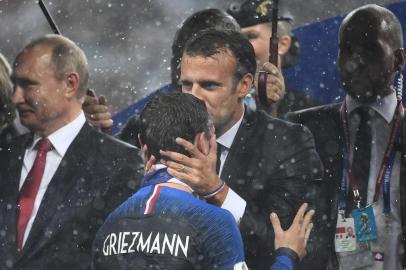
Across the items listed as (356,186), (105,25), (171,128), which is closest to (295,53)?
(356,186)

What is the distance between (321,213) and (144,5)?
447 inches

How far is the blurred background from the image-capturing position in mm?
14461

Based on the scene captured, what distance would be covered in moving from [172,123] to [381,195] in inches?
56.7

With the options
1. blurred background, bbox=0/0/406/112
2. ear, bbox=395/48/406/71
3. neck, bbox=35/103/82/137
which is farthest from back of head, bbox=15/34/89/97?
blurred background, bbox=0/0/406/112

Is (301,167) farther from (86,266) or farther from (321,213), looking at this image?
(86,266)

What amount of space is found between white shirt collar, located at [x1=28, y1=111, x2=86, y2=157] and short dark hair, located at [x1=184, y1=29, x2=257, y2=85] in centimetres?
61

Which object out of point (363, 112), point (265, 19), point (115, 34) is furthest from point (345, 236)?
point (115, 34)

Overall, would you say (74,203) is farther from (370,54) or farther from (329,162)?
(370,54)

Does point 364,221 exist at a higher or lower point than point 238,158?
lower

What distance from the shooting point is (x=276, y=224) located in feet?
13.2

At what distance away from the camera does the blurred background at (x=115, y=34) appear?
47.4 ft

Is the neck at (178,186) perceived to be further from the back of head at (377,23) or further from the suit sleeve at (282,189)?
the back of head at (377,23)

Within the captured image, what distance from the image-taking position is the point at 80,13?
1531cm

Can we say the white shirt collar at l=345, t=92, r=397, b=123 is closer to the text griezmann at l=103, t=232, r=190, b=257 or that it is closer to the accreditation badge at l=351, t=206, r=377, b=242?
the accreditation badge at l=351, t=206, r=377, b=242
